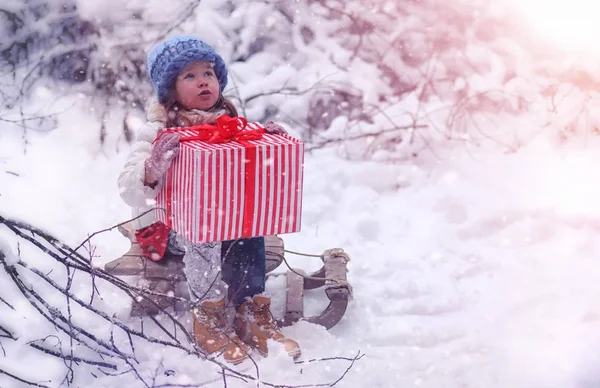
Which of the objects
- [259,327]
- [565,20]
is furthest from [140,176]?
[565,20]

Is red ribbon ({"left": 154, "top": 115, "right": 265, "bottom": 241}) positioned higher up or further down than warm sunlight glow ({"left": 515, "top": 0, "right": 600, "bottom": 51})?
further down

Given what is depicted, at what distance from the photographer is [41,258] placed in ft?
11.0

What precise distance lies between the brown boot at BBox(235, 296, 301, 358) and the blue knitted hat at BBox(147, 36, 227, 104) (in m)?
1.02

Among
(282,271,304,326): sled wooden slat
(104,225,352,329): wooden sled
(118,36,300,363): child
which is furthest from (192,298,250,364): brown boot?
(282,271,304,326): sled wooden slat

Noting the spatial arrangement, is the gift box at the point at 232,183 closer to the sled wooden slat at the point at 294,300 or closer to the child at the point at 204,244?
the child at the point at 204,244

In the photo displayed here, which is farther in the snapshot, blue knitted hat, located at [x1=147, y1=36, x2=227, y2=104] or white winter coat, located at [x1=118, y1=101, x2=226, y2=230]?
blue knitted hat, located at [x1=147, y1=36, x2=227, y2=104]

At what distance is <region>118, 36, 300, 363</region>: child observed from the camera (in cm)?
275

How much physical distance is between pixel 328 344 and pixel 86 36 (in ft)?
11.6

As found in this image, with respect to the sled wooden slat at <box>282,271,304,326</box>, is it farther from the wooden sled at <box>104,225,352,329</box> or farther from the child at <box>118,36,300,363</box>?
the child at <box>118,36,300,363</box>

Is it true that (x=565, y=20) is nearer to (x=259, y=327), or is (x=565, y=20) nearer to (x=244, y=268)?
(x=244, y=268)

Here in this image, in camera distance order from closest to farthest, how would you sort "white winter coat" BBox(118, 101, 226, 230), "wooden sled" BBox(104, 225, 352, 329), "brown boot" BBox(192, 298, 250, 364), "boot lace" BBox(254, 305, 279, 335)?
1. "white winter coat" BBox(118, 101, 226, 230)
2. "brown boot" BBox(192, 298, 250, 364)
3. "boot lace" BBox(254, 305, 279, 335)
4. "wooden sled" BBox(104, 225, 352, 329)

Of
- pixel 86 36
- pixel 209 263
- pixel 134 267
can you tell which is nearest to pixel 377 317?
pixel 209 263

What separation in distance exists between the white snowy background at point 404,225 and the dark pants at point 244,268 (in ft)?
0.93

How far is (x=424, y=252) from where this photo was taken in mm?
3834
